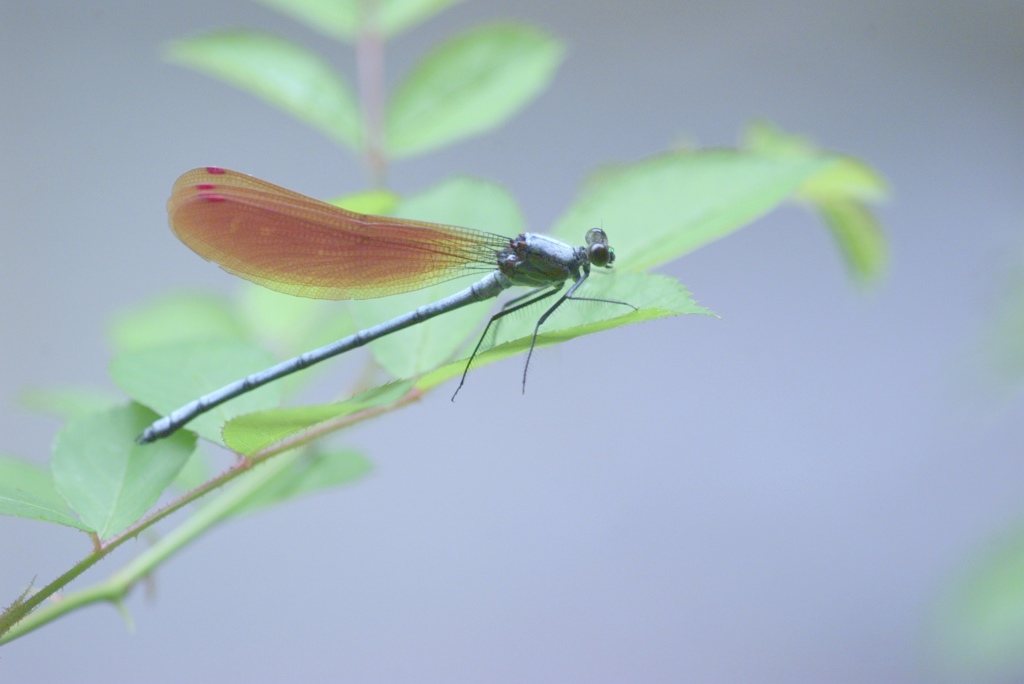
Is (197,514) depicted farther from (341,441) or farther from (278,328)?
(278,328)

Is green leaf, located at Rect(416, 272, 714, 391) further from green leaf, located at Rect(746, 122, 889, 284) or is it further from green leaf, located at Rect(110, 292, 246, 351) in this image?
green leaf, located at Rect(110, 292, 246, 351)

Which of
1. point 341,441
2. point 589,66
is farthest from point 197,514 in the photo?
point 589,66

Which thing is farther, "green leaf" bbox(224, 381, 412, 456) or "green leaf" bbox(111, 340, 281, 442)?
"green leaf" bbox(111, 340, 281, 442)

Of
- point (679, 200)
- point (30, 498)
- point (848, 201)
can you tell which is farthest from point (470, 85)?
point (30, 498)

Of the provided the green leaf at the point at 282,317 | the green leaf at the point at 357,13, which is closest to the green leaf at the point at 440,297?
the green leaf at the point at 282,317

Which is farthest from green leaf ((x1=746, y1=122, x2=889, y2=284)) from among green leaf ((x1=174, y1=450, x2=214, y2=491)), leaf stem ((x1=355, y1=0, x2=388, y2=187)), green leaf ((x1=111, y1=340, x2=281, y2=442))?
green leaf ((x1=174, y1=450, x2=214, y2=491))

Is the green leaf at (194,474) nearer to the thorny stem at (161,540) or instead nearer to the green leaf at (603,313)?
the thorny stem at (161,540)

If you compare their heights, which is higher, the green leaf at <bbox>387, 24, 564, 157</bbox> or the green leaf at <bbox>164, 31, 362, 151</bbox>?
the green leaf at <bbox>164, 31, 362, 151</bbox>
